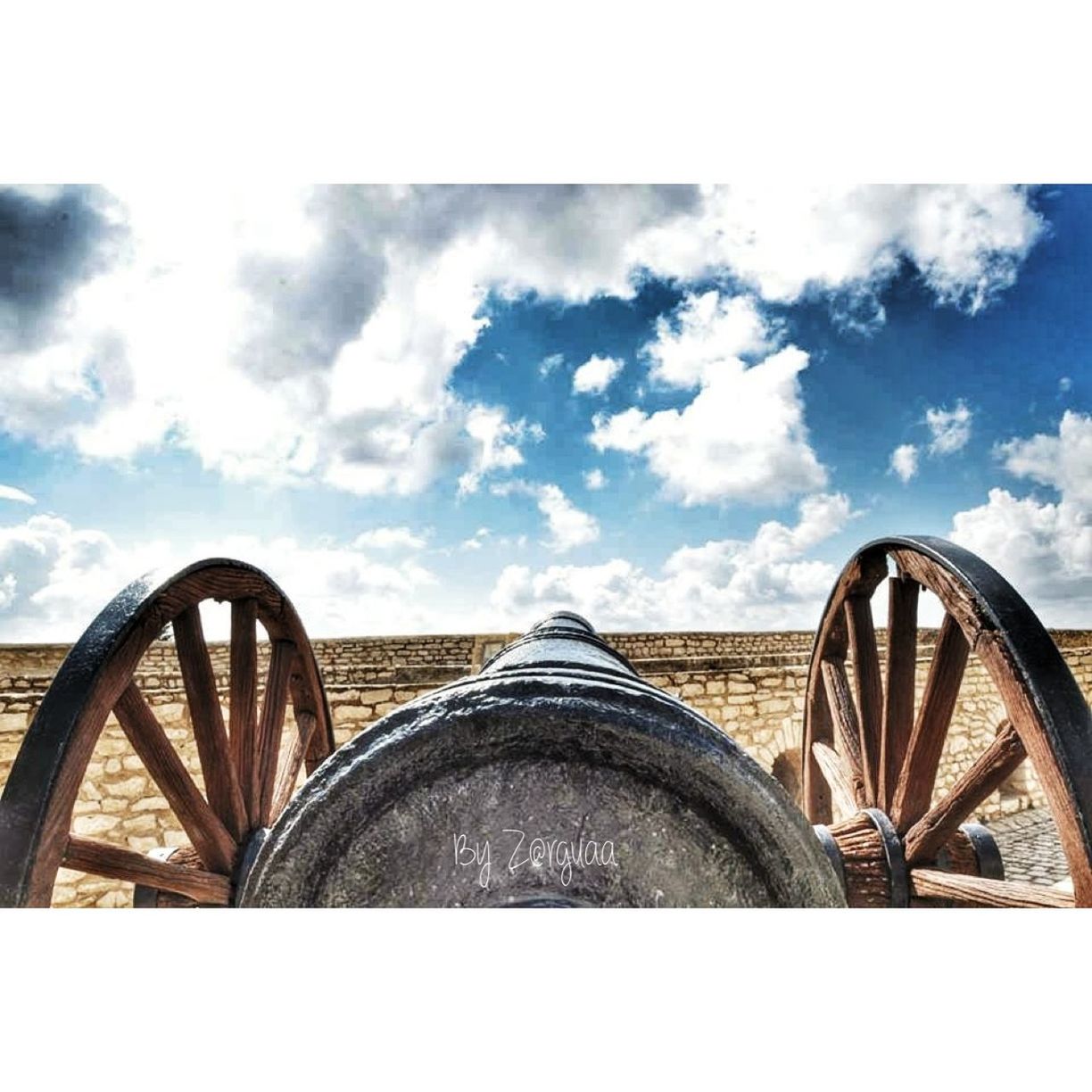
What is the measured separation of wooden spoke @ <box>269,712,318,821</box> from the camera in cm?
280

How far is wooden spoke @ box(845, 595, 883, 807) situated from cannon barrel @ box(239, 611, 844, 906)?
187 cm

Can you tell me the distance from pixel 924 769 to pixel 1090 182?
2.06 m

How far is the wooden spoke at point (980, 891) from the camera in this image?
1.77 metres

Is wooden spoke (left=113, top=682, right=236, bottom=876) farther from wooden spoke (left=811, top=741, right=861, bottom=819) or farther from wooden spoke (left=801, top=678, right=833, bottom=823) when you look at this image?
wooden spoke (left=801, top=678, right=833, bottom=823)

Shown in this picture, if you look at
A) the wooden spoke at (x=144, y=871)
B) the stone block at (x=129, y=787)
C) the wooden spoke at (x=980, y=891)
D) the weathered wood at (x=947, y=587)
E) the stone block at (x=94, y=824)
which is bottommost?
the wooden spoke at (x=980, y=891)

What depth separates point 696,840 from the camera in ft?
3.29

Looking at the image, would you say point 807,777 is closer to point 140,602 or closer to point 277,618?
point 277,618

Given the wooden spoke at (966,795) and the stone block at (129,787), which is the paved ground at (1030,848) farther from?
the stone block at (129,787)

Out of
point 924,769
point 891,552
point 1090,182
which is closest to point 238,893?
point 924,769

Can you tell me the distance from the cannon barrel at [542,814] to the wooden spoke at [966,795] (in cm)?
136

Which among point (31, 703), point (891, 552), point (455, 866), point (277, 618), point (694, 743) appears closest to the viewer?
point (694, 743)

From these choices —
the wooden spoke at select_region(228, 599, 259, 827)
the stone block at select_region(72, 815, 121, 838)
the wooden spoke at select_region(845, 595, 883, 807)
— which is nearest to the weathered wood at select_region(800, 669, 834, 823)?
the wooden spoke at select_region(845, 595, 883, 807)

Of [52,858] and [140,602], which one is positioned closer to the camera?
[52,858]

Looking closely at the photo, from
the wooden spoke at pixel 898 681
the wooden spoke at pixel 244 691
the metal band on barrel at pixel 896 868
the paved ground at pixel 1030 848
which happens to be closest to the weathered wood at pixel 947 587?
the wooden spoke at pixel 898 681
